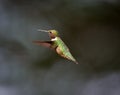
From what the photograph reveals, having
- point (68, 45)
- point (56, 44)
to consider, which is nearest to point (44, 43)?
point (56, 44)

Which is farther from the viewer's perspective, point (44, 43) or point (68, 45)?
point (68, 45)

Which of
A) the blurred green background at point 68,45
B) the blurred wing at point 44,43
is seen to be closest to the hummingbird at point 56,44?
the blurred wing at point 44,43

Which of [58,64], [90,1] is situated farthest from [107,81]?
[90,1]

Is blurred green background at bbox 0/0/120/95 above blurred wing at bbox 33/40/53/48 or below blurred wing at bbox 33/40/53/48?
below

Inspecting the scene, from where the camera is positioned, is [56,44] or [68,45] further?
[68,45]

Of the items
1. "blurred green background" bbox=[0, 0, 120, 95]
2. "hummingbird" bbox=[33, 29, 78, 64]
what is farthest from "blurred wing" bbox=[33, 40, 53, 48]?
"blurred green background" bbox=[0, 0, 120, 95]

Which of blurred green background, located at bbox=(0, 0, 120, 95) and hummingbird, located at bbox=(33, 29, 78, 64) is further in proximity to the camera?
blurred green background, located at bbox=(0, 0, 120, 95)

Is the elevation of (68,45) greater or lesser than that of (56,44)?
lesser

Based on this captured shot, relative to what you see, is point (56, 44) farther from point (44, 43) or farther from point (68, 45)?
point (68, 45)

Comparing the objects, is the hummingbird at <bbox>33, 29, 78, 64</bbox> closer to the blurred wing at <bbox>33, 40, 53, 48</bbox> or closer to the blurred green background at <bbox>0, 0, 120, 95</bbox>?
the blurred wing at <bbox>33, 40, 53, 48</bbox>
